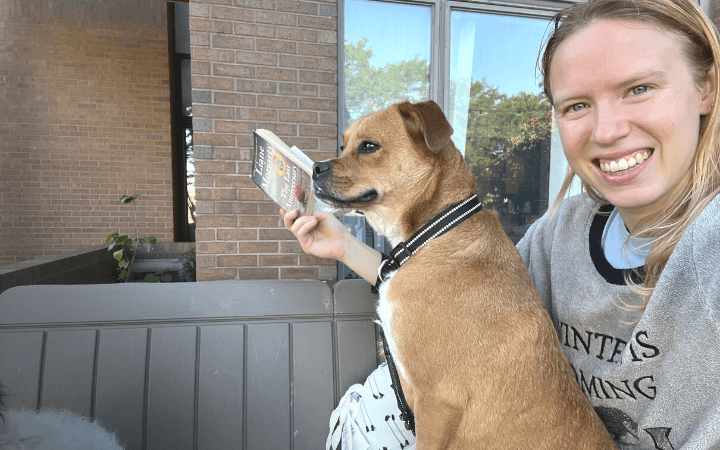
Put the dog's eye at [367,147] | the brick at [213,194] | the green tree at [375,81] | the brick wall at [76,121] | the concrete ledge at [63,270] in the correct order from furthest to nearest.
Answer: the brick wall at [76,121]
the green tree at [375,81]
the concrete ledge at [63,270]
the brick at [213,194]
the dog's eye at [367,147]

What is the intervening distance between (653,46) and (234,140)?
2.43 metres

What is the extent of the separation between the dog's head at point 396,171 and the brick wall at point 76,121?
24.2 ft

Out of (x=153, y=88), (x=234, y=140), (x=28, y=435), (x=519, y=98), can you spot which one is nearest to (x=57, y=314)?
(x=28, y=435)

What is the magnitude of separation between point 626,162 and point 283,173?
1150mm

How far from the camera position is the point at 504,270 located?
132cm

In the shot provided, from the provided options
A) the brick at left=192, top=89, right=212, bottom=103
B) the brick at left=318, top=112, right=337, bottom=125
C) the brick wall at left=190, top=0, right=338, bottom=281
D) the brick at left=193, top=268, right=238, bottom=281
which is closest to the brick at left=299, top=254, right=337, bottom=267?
the brick wall at left=190, top=0, right=338, bottom=281

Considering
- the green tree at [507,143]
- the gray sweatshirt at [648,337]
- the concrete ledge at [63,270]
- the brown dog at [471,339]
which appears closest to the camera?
the gray sweatshirt at [648,337]

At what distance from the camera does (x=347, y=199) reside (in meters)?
1.65

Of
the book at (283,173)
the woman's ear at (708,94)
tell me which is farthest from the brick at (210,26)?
the woman's ear at (708,94)

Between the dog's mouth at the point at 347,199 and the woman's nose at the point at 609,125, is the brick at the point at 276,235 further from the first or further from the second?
the woman's nose at the point at 609,125

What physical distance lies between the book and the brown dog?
0.08 m

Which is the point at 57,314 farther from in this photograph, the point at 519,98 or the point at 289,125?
the point at 519,98

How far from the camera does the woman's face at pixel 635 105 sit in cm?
98

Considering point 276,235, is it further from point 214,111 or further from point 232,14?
point 232,14
